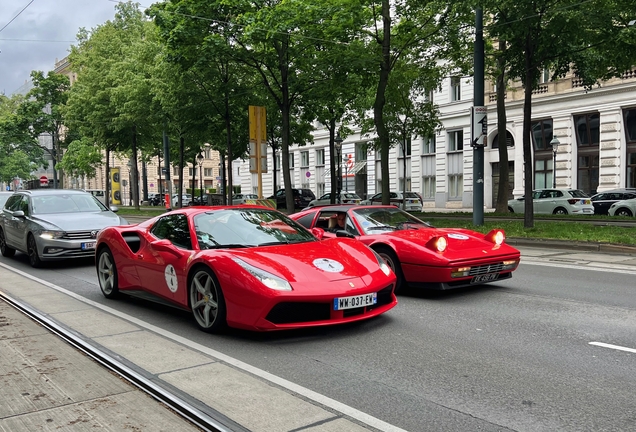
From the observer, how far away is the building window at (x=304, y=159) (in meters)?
55.0

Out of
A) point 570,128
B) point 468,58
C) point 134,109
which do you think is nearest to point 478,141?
point 468,58

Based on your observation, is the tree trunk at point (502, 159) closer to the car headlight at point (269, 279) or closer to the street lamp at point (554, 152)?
the street lamp at point (554, 152)

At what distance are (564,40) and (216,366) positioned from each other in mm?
14810

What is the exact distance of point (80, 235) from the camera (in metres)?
10.9

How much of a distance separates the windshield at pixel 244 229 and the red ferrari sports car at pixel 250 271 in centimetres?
1

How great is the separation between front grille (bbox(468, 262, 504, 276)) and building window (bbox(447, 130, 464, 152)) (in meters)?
34.5

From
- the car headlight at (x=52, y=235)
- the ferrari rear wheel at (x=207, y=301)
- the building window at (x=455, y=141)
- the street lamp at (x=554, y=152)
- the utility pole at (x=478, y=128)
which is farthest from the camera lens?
the building window at (x=455, y=141)

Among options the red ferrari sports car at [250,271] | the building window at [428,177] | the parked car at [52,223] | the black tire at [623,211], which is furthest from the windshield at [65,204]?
the building window at [428,177]

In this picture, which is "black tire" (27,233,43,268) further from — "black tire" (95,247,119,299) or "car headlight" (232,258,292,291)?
"car headlight" (232,258,292,291)

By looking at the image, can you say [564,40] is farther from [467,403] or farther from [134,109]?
[134,109]

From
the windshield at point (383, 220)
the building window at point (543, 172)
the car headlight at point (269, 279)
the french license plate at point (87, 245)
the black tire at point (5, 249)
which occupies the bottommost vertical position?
the black tire at point (5, 249)

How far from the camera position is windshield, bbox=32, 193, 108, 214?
1191cm

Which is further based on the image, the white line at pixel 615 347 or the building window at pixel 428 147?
the building window at pixel 428 147

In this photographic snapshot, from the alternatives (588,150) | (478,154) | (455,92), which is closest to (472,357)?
(478,154)
